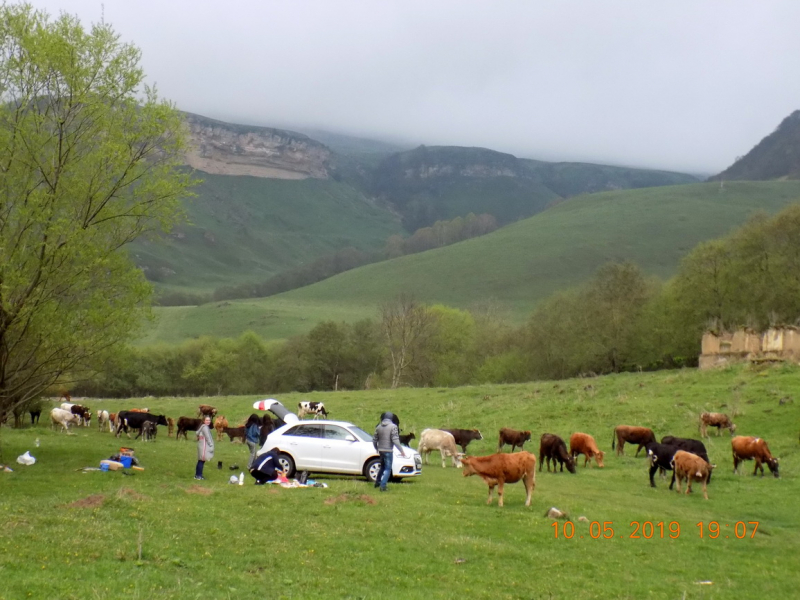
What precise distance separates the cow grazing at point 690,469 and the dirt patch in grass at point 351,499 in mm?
9245

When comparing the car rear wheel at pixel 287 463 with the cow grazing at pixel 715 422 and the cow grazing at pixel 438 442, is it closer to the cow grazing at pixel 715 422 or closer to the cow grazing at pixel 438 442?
the cow grazing at pixel 438 442

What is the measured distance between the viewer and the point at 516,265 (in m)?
151

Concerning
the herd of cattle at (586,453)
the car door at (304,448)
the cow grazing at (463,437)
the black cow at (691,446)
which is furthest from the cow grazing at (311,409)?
the black cow at (691,446)

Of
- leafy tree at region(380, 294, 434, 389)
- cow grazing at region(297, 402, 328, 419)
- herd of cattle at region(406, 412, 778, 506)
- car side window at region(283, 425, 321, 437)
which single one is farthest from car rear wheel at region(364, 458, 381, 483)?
leafy tree at region(380, 294, 434, 389)

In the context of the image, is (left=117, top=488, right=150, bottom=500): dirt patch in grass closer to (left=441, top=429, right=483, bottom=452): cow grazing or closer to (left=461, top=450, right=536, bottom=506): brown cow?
(left=461, top=450, right=536, bottom=506): brown cow

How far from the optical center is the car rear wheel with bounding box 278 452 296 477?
2086 cm

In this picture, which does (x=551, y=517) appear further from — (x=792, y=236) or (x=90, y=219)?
(x=792, y=236)

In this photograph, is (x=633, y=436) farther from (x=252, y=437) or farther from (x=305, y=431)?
(x=252, y=437)

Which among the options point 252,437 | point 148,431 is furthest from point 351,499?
point 148,431

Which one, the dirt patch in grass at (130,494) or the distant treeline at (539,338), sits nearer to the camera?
the dirt patch in grass at (130,494)

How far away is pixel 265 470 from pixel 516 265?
13390 centimetres

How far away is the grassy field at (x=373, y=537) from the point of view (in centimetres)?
1084

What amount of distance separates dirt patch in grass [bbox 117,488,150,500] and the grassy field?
2.0 inches

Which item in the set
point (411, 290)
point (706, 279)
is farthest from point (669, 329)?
point (411, 290)
